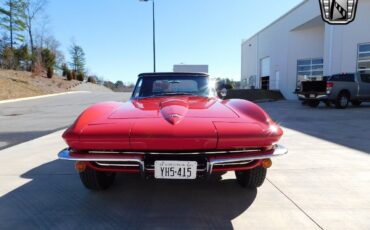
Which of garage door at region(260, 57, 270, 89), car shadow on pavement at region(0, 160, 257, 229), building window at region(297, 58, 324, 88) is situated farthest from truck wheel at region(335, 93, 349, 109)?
garage door at region(260, 57, 270, 89)

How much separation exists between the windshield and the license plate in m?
1.88

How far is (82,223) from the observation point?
110 inches

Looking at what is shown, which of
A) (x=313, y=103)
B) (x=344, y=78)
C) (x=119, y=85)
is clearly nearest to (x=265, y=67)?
(x=313, y=103)

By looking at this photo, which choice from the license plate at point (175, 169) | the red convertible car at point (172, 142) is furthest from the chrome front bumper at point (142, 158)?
the license plate at point (175, 169)

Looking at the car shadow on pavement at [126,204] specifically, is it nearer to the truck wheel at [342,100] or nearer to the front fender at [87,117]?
the front fender at [87,117]

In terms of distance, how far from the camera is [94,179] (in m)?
3.39

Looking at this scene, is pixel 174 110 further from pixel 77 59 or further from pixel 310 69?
pixel 77 59

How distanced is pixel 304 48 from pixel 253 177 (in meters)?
23.4

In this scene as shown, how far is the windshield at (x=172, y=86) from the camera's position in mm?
4512

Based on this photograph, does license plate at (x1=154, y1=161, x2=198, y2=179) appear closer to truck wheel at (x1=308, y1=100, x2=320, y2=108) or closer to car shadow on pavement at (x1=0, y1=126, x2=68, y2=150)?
car shadow on pavement at (x1=0, y1=126, x2=68, y2=150)

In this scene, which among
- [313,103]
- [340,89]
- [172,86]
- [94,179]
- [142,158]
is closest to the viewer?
[142,158]

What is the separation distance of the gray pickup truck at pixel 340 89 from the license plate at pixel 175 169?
Answer: 1358 cm

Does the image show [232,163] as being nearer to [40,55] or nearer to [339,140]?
[339,140]

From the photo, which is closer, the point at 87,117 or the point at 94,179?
the point at 87,117
